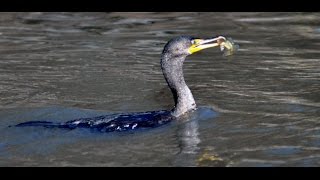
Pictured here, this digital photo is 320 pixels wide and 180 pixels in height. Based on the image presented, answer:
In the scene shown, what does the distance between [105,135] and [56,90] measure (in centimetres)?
285

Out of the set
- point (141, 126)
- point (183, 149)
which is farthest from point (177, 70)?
point (183, 149)

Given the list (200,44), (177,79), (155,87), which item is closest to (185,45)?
(200,44)

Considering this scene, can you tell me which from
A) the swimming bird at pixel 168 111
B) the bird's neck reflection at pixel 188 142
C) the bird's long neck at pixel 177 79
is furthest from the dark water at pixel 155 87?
the bird's long neck at pixel 177 79

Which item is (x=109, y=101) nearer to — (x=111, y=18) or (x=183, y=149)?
(x=183, y=149)

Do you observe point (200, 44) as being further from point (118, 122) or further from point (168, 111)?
point (118, 122)

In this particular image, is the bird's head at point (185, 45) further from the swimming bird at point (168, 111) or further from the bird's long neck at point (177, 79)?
the bird's long neck at point (177, 79)

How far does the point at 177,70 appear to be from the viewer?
11000 millimetres

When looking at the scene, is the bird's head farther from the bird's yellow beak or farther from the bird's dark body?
the bird's dark body

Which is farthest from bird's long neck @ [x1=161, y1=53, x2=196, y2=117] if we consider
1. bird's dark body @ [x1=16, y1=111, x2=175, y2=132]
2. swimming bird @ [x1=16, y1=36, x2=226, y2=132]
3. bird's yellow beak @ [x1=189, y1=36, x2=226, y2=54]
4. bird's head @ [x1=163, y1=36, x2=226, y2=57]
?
bird's dark body @ [x1=16, y1=111, x2=175, y2=132]

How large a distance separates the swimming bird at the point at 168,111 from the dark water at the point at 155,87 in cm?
13

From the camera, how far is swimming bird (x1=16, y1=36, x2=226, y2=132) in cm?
1023

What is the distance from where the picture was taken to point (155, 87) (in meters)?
12.8

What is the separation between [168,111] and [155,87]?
199 cm

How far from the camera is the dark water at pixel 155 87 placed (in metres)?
9.30
